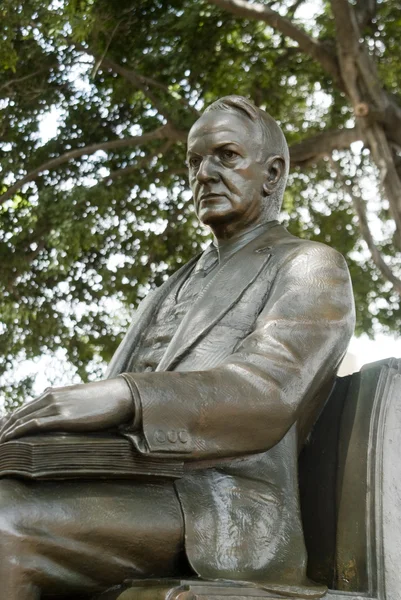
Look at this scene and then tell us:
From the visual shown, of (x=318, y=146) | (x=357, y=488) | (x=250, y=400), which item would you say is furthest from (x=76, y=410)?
(x=318, y=146)

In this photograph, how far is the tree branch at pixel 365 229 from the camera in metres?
9.66

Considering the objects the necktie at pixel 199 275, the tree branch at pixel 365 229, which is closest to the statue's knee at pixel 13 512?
the necktie at pixel 199 275

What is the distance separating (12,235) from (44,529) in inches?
320

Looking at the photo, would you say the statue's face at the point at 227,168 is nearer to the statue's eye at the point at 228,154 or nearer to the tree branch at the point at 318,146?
the statue's eye at the point at 228,154

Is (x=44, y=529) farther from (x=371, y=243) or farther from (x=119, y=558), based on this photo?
(x=371, y=243)

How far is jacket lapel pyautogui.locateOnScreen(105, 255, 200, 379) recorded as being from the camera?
12.6 ft

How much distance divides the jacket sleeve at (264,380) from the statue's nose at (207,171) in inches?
17.8

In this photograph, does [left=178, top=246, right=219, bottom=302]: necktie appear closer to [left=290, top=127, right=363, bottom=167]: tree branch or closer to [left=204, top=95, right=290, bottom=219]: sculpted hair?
[left=204, top=95, right=290, bottom=219]: sculpted hair

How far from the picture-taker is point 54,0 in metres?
9.67

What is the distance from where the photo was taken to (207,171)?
3811 millimetres

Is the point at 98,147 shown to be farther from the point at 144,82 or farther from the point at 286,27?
the point at 286,27

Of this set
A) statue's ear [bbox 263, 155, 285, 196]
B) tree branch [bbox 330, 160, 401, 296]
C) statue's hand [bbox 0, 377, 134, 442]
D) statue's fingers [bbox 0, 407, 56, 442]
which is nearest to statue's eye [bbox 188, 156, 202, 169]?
statue's ear [bbox 263, 155, 285, 196]

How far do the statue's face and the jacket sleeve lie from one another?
0.39m

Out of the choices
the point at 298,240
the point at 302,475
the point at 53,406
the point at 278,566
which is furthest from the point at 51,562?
the point at 298,240
